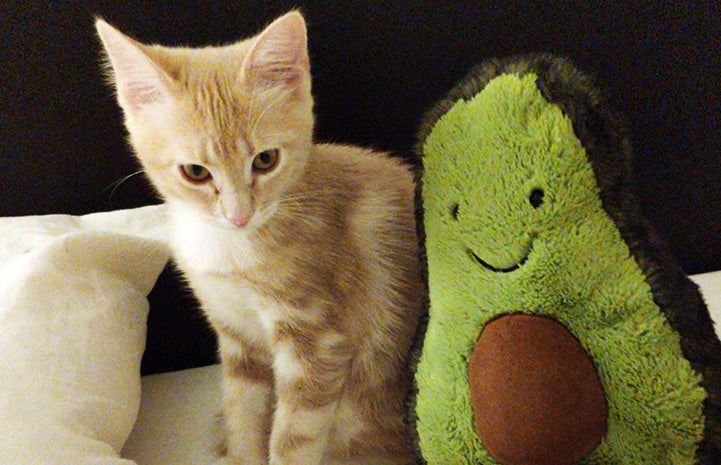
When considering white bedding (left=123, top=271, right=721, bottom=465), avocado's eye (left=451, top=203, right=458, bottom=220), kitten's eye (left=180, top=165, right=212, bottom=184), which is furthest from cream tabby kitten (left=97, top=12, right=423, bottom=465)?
avocado's eye (left=451, top=203, right=458, bottom=220)

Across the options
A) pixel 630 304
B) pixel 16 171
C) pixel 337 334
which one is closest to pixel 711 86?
pixel 630 304

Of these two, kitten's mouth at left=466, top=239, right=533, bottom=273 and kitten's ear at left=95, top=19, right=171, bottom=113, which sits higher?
kitten's ear at left=95, top=19, right=171, bottom=113

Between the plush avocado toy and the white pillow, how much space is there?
562mm

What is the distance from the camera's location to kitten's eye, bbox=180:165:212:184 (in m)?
0.84

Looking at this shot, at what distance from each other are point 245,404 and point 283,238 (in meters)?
0.36

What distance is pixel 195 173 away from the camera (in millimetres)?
844

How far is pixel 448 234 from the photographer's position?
77 centimetres

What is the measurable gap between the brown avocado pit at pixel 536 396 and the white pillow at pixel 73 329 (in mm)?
549

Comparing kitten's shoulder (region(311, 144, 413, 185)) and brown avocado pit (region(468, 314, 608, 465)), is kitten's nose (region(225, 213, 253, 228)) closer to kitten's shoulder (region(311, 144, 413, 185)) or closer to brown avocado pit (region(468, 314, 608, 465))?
kitten's shoulder (region(311, 144, 413, 185))

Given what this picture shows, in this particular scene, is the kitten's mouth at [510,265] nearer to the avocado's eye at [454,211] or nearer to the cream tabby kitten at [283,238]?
the avocado's eye at [454,211]

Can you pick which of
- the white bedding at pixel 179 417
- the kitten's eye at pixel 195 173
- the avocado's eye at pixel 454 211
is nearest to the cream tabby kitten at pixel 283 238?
the kitten's eye at pixel 195 173

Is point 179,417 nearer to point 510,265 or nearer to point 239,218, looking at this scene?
point 239,218

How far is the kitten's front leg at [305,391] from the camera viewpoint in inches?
35.7

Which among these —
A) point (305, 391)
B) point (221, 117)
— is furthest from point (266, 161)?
point (305, 391)
